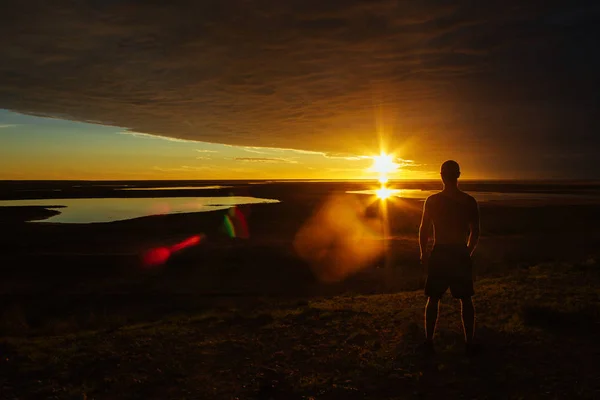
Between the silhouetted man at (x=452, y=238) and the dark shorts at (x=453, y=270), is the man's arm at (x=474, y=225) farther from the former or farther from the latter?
the dark shorts at (x=453, y=270)

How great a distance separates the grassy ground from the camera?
5137mm

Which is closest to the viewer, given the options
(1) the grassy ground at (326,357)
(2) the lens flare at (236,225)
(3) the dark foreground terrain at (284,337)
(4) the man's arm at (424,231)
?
(1) the grassy ground at (326,357)

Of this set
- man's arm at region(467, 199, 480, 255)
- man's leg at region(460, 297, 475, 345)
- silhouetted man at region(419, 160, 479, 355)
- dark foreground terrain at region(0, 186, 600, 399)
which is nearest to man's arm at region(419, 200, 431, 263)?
silhouetted man at region(419, 160, 479, 355)

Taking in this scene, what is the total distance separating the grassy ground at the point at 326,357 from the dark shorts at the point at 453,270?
36.7 inches

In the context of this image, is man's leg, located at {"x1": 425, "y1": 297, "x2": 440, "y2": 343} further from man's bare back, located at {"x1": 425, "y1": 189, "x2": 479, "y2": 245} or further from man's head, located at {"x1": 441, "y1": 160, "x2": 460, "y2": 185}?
man's head, located at {"x1": 441, "y1": 160, "x2": 460, "y2": 185}

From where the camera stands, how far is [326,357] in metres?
6.25

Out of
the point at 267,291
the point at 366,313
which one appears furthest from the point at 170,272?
the point at 366,313

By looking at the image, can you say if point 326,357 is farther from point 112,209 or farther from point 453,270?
point 112,209

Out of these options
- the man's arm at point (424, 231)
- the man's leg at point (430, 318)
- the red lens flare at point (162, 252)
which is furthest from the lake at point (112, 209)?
the man's arm at point (424, 231)

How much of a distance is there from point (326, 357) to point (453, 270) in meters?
2.11

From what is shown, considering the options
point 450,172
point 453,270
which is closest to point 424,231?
point 453,270

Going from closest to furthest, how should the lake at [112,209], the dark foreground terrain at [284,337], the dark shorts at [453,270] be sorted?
1. the dark foreground terrain at [284,337]
2. the dark shorts at [453,270]
3. the lake at [112,209]

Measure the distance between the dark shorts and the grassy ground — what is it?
0.93 m

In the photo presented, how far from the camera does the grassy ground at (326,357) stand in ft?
16.9
